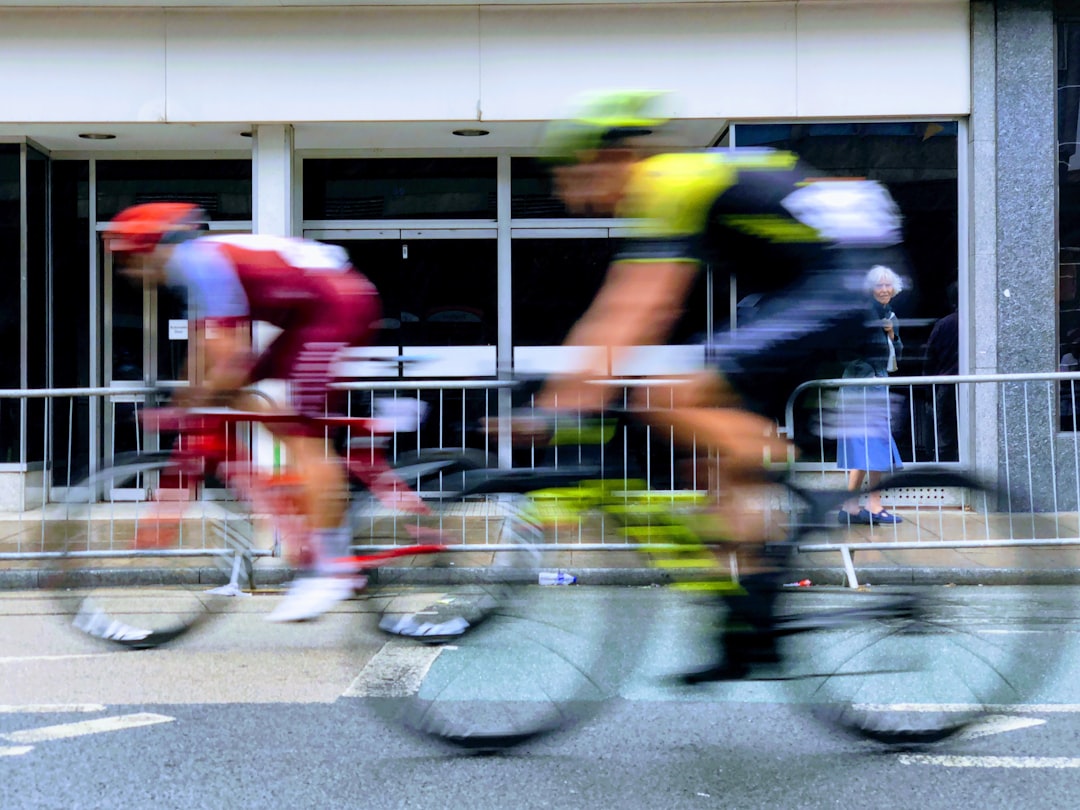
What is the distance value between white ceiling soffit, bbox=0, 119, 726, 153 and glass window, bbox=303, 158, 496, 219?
0.19 m

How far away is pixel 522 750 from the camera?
13.5 feet

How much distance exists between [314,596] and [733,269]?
1965 millimetres

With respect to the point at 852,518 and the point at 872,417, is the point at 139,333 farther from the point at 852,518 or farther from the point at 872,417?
the point at 852,518

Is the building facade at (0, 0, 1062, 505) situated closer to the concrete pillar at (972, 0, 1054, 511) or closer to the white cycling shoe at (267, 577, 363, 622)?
the concrete pillar at (972, 0, 1054, 511)

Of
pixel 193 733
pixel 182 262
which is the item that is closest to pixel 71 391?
pixel 182 262

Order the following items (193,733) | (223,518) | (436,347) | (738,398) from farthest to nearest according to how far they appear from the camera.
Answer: (436,347) → (223,518) → (193,733) → (738,398)

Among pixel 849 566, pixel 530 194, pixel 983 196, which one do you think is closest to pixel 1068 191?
pixel 983 196

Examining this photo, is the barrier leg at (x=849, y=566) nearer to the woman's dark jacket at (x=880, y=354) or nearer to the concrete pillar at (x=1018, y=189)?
the woman's dark jacket at (x=880, y=354)

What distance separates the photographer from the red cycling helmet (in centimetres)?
470

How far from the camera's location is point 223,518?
17.4ft

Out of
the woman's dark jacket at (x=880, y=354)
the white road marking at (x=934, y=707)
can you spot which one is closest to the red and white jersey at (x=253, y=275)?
the white road marking at (x=934, y=707)

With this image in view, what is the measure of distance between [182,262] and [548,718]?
2.26m

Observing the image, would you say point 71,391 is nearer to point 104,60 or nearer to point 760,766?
point 104,60

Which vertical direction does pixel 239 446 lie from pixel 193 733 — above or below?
above
